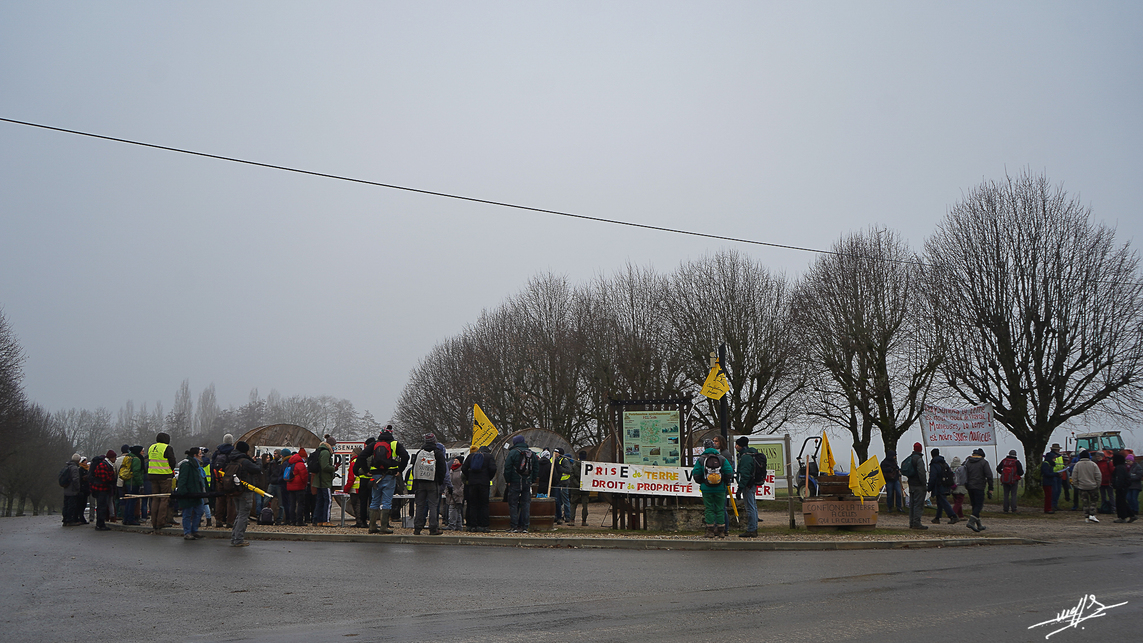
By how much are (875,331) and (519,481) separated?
1889cm

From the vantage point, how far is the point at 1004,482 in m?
23.2

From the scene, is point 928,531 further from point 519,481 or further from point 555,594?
point 555,594

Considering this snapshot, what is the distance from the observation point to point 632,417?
752 inches

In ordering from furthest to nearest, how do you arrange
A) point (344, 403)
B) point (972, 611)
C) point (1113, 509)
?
point (344, 403), point (1113, 509), point (972, 611)

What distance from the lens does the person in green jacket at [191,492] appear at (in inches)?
571

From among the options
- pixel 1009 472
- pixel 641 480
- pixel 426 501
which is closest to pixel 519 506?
pixel 426 501

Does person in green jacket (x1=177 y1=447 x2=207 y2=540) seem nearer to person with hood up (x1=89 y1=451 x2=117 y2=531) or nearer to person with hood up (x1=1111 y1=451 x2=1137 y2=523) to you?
person with hood up (x1=89 y1=451 x2=117 y2=531)

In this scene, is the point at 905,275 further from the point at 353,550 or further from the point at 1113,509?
the point at 353,550

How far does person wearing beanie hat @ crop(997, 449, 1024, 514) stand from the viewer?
2266 centimetres

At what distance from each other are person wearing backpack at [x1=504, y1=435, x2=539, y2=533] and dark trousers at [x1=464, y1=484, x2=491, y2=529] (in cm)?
51

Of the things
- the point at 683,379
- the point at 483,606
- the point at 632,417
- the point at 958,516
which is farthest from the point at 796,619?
the point at 683,379

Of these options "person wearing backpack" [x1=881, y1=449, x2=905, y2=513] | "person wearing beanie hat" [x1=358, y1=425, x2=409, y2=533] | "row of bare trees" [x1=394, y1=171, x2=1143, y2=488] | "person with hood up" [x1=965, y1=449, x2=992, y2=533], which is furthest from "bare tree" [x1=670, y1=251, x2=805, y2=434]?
"person wearing beanie hat" [x1=358, y1=425, x2=409, y2=533]

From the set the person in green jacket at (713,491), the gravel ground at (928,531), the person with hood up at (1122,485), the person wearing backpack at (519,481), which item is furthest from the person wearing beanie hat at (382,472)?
the person with hood up at (1122,485)

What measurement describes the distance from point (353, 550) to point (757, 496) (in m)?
8.05
